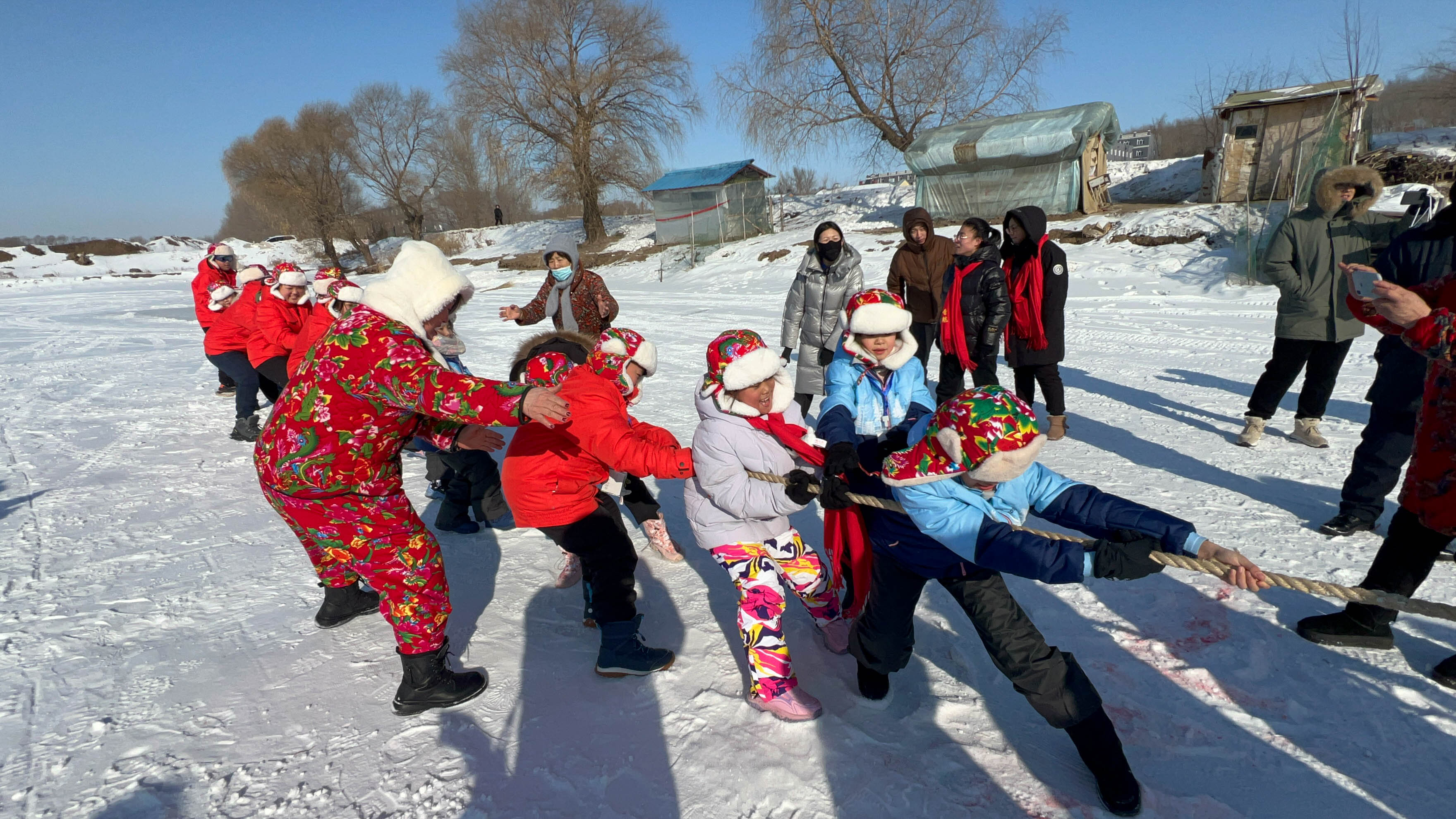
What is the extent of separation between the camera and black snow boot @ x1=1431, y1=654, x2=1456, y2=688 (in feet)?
8.18

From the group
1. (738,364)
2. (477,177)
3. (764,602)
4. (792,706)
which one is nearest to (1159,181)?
(738,364)

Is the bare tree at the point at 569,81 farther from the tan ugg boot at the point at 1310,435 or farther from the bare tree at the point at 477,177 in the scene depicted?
the tan ugg boot at the point at 1310,435

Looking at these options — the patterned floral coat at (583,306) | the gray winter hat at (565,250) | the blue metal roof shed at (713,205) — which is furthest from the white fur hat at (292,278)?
the blue metal roof shed at (713,205)

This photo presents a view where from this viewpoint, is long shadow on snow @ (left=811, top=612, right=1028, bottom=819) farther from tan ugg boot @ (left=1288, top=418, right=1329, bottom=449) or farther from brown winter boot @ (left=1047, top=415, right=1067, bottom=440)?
tan ugg boot @ (left=1288, top=418, right=1329, bottom=449)

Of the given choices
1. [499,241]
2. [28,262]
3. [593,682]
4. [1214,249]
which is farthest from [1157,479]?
[28,262]

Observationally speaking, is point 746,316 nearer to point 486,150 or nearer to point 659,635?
point 659,635

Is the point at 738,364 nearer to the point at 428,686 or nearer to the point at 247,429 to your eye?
the point at 428,686

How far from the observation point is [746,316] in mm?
12477

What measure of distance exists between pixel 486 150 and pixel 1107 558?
31120mm

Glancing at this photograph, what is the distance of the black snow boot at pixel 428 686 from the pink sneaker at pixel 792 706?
1.17 meters

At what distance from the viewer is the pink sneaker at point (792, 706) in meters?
2.53

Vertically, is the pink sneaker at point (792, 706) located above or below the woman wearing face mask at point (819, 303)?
below

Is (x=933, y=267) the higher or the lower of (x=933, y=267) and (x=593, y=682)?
the higher

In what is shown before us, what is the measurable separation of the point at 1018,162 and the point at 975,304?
1524cm
